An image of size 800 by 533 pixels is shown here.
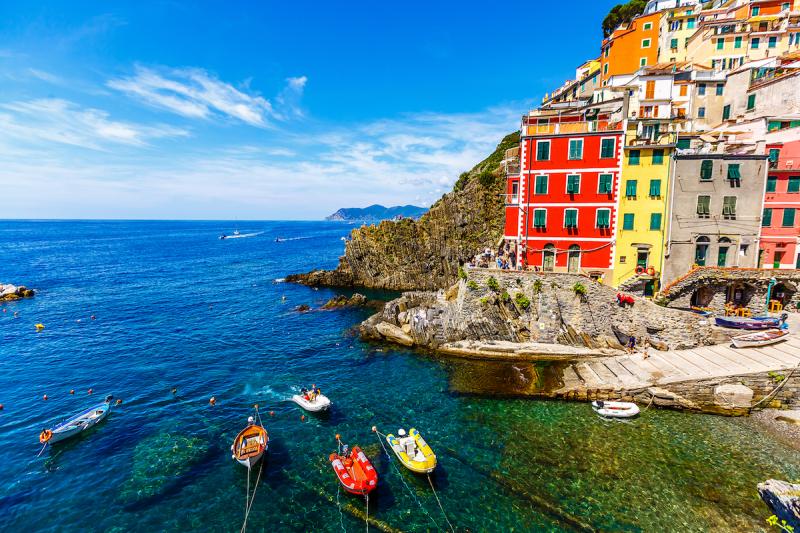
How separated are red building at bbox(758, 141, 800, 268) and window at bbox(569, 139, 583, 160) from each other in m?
16.1

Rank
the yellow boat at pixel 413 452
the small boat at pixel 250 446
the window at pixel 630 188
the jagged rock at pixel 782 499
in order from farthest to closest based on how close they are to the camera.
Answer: the window at pixel 630 188
the small boat at pixel 250 446
the yellow boat at pixel 413 452
the jagged rock at pixel 782 499

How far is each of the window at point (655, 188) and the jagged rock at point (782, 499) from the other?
2351cm

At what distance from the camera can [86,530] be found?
56.1ft

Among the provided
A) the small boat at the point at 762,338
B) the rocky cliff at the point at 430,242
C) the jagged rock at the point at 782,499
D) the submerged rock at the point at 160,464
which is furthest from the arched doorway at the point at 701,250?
the submerged rock at the point at 160,464

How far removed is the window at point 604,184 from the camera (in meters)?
33.2

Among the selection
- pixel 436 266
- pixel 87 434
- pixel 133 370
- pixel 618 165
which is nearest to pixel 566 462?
pixel 618 165

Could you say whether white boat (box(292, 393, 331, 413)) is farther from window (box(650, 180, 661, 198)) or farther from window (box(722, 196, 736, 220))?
window (box(722, 196, 736, 220))

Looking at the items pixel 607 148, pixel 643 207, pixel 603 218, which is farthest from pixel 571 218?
pixel 607 148

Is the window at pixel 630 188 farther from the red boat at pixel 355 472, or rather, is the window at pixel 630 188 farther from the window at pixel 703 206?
the red boat at pixel 355 472

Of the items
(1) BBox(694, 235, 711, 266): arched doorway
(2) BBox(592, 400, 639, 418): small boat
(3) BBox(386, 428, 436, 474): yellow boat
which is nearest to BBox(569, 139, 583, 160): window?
(1) BBox(694, 235, 711, 266): arched doorway

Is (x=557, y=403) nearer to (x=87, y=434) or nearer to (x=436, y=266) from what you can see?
(x=87, y=434)

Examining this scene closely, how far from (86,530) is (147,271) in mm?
80284

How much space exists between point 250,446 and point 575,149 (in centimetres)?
3551

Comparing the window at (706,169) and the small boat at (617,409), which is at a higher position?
the window at (706,169)
